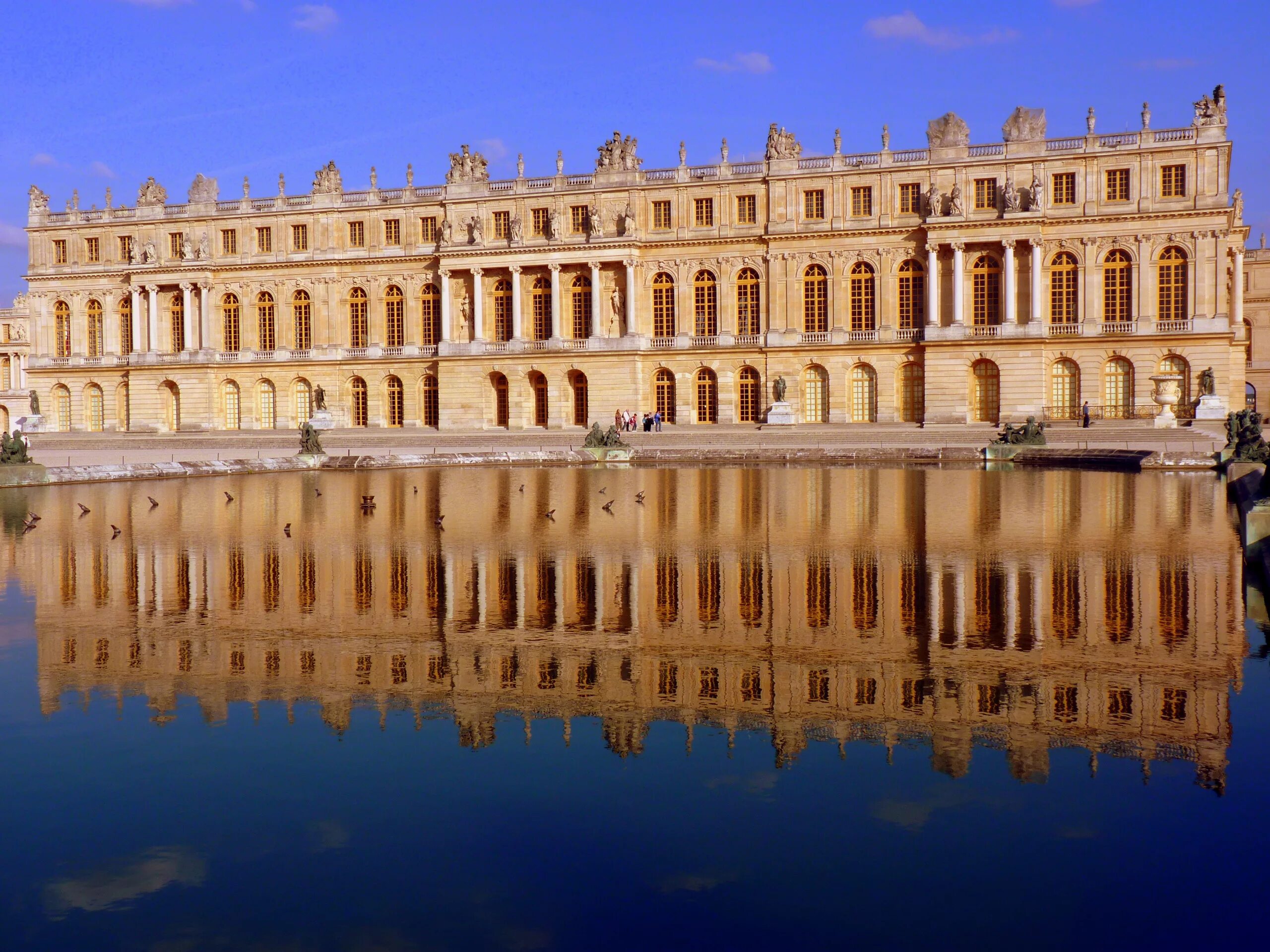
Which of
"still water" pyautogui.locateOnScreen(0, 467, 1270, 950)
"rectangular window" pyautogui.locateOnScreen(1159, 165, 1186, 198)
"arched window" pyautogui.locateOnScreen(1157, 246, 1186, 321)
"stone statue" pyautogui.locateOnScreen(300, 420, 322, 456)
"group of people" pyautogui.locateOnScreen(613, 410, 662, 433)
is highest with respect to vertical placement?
"rectangular window" pyautogui.locateOnScreen(1159, 165, 1186, 198)

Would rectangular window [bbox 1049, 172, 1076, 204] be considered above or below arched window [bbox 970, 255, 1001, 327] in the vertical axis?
above

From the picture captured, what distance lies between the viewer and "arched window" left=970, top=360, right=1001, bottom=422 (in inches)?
2248

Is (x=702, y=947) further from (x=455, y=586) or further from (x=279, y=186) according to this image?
(x=279, y=186)

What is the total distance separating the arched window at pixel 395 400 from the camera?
67.2 m

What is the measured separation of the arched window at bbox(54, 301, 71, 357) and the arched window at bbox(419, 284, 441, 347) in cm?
2299

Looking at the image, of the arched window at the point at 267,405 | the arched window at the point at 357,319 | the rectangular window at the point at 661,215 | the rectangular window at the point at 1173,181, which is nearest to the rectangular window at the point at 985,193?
the rectangular window at the point at 1173,181

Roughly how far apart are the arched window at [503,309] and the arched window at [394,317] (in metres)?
5.53

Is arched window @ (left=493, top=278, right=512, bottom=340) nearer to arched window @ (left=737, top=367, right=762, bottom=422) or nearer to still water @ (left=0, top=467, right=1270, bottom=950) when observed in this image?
arched window @ (left=737, top=367, right=762, bottom=422)

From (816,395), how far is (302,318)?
29.5m

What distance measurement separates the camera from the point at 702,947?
5324 mm

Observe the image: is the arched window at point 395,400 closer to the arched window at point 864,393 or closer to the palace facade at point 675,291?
the palace facade at point 675,291

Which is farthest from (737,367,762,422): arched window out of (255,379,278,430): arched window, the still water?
the still water

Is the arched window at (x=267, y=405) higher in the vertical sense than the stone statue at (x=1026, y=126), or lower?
lower

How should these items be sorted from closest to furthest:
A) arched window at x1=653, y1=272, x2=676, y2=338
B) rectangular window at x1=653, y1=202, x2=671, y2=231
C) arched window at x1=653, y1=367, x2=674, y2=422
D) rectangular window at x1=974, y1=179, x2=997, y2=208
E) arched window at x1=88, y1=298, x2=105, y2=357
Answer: rectangular window at x1=974, y1=179, x2=997, y2=208 < rectangular window at x1=653, y1=202, x2=671, y2=231 < arched window at x1=653, y1=272, x2=676, y2=338 < arched window at x1=653, y1=367, x2=674, y2=422 < arched window at x1=88, y1=298, x2=105, y2=357
